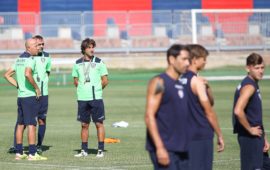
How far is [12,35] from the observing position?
145ft

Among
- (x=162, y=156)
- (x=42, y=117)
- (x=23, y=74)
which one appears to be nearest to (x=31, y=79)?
(x=23, y=74)

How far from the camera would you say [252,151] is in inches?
473

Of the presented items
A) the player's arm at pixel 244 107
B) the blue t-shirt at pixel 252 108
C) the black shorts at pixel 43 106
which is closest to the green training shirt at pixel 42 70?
the black shorts at pixel 43 106

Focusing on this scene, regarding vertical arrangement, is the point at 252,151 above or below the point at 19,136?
above

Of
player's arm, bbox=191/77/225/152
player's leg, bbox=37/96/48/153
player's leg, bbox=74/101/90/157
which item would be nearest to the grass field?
player's leg, bbox=74/101/90/157

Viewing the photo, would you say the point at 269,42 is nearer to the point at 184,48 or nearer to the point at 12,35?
the point at 12,35

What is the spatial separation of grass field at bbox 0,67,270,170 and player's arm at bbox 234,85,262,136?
400 centimetres

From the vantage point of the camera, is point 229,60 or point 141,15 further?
point 141,15

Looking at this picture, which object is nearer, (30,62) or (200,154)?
(200,154)

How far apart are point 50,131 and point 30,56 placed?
216 inches

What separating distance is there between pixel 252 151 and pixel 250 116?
43 cm

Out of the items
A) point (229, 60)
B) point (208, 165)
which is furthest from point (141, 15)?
point (208, 165)

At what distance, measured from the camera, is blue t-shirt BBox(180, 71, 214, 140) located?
37.8ft

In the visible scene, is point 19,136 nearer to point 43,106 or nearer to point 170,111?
point 43,106
